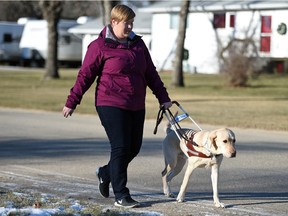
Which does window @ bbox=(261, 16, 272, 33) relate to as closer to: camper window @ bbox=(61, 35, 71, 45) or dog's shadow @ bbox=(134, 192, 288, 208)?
camper window @ bbox=(61, 35, 71, 45)

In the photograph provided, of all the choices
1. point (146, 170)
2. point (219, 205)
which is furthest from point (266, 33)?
point (219, 205)

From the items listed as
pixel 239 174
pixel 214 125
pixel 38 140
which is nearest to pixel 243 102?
pixel 214 125

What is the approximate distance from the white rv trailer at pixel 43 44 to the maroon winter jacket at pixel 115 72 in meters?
52.7

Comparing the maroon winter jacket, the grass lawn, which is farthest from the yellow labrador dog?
the grass lawn

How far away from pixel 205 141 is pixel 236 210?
2.42ft

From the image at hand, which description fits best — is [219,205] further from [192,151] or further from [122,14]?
[122,14]

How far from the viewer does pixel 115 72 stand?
8.14 metres

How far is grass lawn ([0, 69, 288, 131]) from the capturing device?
21.0 meters

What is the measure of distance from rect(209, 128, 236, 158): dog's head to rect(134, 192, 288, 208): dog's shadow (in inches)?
25.0

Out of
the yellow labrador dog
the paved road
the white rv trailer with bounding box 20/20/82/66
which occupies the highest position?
the yellow labrador dog

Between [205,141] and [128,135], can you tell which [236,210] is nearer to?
[205,141]

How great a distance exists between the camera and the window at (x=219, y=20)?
161ft

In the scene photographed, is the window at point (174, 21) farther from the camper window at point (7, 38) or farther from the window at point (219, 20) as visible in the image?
the camper window at point (7, 38)

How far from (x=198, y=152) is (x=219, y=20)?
4143cm
